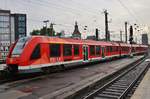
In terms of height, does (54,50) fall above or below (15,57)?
above

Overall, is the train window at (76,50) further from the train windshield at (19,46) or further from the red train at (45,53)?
the train windshield at (19,46)

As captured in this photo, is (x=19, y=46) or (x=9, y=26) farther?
(x=9, y=26)

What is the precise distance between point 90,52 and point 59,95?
62.3 ft

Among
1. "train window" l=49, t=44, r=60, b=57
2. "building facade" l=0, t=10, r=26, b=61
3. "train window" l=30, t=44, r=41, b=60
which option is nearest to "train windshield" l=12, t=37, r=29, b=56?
"train window" l=30, t=44, r=41, b=60

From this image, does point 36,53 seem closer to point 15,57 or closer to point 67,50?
point 15,57

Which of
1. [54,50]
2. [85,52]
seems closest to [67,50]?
[54,50]

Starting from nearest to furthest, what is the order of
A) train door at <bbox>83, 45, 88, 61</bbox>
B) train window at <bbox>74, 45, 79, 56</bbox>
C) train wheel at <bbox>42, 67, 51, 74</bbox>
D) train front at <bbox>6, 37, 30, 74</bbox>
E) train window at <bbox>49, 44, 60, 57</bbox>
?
1. train front at <bbox>6, 37, 30, 74</bbox>
2. train wheel at <bbox>42, 67, 51, 74</bbox>
3. train window at <bbox>49, 44, 60, 57</bbox>
4. train window at <bbox>74, 45, 79, 56</bbox>
5. train door at <bbox>83, 45, 88, 61</bbox>

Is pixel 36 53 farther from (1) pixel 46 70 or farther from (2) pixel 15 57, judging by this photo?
(1) pixel 46 70

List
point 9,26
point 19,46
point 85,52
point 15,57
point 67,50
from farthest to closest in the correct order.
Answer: point 9,26, point 85,52, point 67,50, point 19,46, point 15,57

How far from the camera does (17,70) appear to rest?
1903 centimetres

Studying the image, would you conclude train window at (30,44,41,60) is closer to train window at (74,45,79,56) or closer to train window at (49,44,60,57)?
train window at (49,44,60,57)

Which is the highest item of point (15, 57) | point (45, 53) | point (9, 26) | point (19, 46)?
point (9, 26)

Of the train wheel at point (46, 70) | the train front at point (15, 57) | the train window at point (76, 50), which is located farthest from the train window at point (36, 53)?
the train window at point (76, 50)

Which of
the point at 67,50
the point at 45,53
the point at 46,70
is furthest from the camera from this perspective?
the point at 67,50
